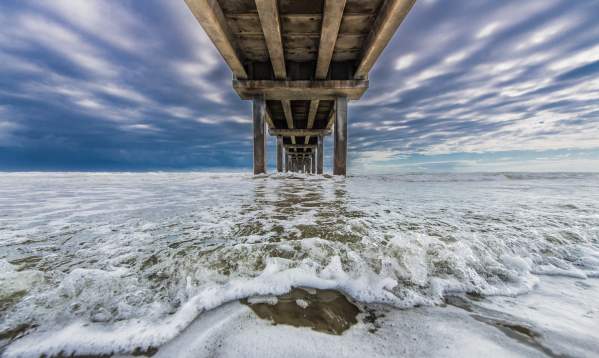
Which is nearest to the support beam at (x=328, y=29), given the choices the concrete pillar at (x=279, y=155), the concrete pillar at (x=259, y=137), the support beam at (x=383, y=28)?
the support beam at (x=383, y=28)

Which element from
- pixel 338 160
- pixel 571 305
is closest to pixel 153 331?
pixel 571 305

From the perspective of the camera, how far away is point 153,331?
0.71 metres

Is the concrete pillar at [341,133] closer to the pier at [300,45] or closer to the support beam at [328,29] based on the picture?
the pier at [300,45]

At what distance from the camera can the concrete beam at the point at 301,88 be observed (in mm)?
6879

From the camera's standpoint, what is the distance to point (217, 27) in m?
4.51

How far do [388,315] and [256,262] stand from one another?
637 millimetres

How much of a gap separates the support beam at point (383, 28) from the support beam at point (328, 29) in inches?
33.7

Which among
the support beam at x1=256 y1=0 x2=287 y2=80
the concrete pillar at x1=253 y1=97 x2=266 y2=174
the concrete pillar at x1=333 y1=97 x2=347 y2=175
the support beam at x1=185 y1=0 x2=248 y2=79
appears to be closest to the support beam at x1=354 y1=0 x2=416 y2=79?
the concrete pillar at x1=333 y1=97 x2=347 y2=175

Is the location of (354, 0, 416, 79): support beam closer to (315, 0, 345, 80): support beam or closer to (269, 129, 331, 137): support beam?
(315, 0, 345, 80): support beam

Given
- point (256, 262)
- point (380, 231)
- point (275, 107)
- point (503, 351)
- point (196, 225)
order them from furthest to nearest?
1. point (275, 107)
2. point (196, 225)
3. point (380, 231)
4. point (256, 262)
5. point (503, 351)

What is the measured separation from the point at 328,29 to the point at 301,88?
235cm

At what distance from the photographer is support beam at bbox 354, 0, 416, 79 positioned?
4026 millimetres

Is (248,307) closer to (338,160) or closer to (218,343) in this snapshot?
(218,343)

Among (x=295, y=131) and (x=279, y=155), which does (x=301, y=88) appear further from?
(x=279, y=155)
